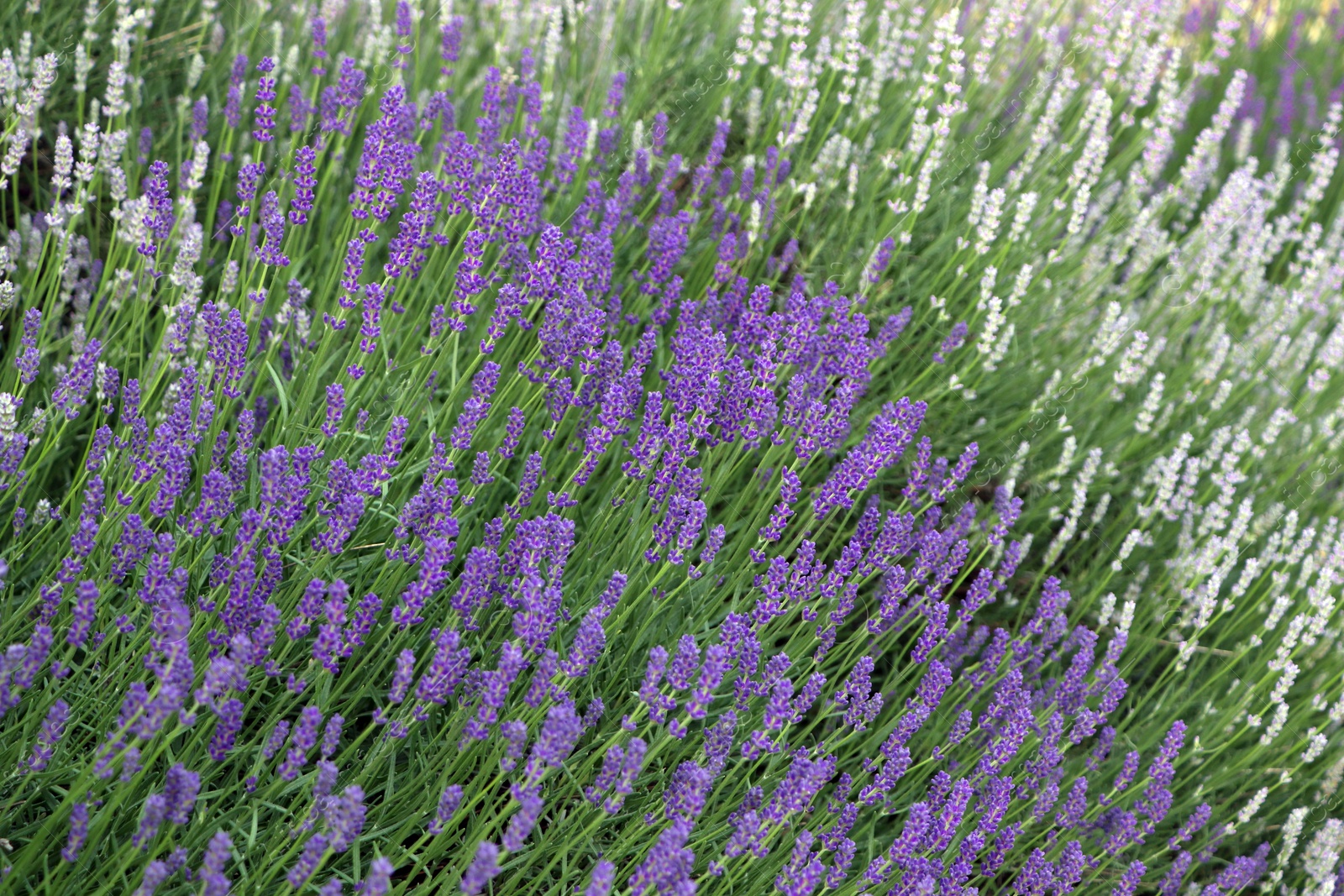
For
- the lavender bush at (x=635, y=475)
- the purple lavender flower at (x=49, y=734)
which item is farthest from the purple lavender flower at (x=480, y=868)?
the purple lavender flower at (x=49, y=734)

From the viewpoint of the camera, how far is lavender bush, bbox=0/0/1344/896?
73.9 inches

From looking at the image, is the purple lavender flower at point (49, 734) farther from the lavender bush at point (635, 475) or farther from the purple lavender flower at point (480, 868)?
the purple lavender flower at point (480, 868)

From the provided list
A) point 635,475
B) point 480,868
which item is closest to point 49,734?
point 480,868

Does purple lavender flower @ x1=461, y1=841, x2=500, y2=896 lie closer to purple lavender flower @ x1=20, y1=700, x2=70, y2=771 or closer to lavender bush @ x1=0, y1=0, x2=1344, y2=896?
lavender bush @ x1=0, y1=0, x2=1344, y2=896

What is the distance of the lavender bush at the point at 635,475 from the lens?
1.88m

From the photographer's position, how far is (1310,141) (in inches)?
198

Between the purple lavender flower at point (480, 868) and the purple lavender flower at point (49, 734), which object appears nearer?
the purple lavender flower at point (480, 868)

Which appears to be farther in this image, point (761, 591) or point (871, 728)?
point (871, 728)

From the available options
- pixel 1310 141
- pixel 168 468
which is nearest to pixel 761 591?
pixel 168 468

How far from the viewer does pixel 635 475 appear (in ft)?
7.50

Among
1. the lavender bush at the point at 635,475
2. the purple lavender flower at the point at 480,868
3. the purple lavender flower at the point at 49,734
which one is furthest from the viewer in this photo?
the lavender bush at the point at 635,475

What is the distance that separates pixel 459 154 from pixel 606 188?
96 centimetres

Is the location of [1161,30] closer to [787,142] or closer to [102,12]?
[787,142]

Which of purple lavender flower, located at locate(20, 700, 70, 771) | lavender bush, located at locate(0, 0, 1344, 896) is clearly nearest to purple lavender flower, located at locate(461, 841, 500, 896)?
lavender bush, located at locate(0, 0, 1344, 896)
